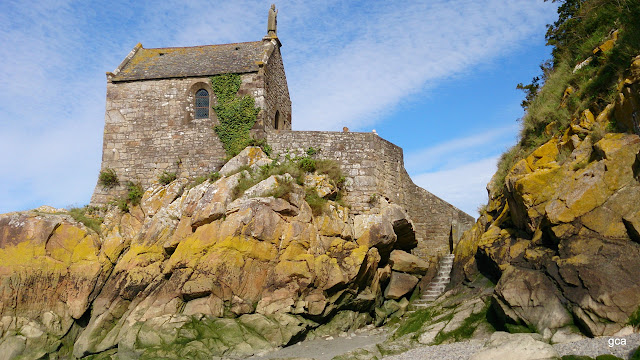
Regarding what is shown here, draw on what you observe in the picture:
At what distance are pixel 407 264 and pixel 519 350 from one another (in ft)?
37.9

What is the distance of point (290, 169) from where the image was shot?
20594 mm

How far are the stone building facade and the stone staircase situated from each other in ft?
31.2

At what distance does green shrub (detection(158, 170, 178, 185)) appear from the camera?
2197 centimetres

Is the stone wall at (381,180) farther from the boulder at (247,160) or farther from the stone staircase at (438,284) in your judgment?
the boulder at (247,160)

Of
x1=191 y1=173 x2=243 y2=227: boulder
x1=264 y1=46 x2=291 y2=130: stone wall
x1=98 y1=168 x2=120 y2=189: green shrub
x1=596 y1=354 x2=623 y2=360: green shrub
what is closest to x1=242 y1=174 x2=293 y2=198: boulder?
x1=191 y1=173 x2=243 y2=227: boulder

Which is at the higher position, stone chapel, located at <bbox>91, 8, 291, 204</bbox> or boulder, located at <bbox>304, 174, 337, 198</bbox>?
stone chapel, located at <bbox>91, 8, 291, 204</bbox>

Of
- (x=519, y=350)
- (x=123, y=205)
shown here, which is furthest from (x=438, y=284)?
(x=123, y=205)

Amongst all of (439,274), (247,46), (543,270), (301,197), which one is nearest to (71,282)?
(301,197)

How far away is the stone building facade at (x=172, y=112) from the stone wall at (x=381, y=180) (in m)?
2.03

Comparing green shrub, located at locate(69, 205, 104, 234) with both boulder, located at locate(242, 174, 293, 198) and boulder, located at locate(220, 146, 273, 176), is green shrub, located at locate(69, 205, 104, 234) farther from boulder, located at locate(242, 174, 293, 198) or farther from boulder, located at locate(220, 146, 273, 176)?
boulder, located at locate(242, 174, 293, 198)

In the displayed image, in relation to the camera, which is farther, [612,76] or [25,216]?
[25,216]

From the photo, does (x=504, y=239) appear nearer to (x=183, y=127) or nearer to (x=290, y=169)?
(x=290, y=169)

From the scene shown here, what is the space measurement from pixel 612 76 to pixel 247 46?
1585cm

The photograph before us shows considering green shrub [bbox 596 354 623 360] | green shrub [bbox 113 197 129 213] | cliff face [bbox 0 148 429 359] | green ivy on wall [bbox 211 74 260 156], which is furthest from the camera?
green ivy on wall [bbox 211 74 260 156]
